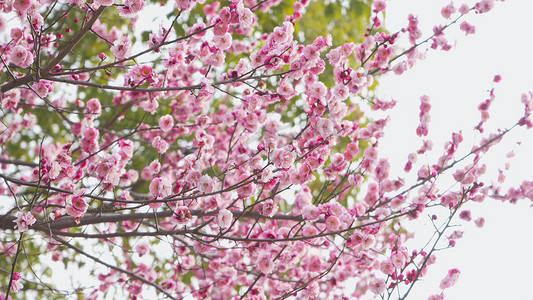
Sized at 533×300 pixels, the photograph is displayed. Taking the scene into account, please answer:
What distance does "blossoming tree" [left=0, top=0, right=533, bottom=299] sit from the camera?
2.38 meters

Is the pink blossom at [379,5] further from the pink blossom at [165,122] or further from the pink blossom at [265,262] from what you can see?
the pink blossom at [265,262]

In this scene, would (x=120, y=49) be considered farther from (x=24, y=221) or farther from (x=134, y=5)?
(x=24, y=221)

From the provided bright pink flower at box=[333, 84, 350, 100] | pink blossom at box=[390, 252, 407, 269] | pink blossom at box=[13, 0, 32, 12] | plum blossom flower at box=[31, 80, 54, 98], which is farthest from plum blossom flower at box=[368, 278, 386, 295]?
pink blossom at box=[13, 0, 32, 12]

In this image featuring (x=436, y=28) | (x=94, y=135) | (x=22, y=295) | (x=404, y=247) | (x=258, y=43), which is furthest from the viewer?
(x=22, y=295)

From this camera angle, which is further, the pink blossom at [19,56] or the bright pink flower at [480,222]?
the bright pink flower at [480,222]

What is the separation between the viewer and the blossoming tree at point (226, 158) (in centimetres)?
238

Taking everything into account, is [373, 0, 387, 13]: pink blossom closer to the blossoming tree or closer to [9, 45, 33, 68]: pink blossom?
the blossoming tree

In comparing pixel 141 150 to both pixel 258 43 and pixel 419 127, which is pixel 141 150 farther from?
pixel 419 127

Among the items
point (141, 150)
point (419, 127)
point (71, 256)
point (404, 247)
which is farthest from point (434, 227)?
point (71, 256)

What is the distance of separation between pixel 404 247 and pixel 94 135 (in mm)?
1959

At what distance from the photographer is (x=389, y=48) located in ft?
10.2

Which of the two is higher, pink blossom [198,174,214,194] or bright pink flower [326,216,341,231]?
pink blossom [198,174,214,194]

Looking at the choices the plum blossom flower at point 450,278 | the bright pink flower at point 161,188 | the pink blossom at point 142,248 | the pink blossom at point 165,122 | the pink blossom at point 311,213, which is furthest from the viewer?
the pink blossom at point 142,248

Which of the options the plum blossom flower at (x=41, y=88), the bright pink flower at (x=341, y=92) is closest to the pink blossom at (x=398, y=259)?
the bright pink flower at (x=341, y=92)
